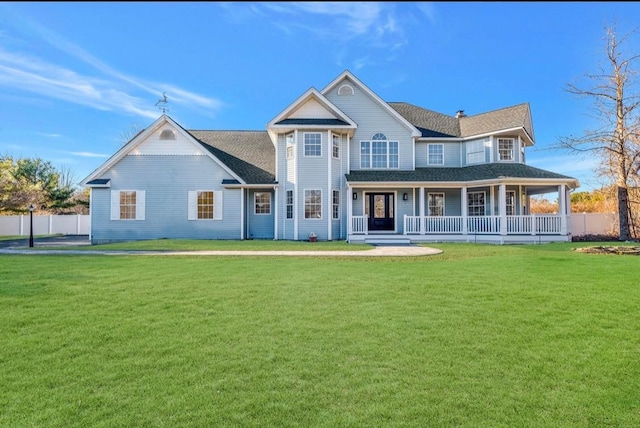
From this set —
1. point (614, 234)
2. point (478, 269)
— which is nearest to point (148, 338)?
point (478, 269)

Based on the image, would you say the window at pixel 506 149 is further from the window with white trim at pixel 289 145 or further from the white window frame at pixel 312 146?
the window with white trim at pixel 289 145

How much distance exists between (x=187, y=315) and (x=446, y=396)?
12.9ft

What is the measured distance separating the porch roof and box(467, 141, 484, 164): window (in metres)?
0.59

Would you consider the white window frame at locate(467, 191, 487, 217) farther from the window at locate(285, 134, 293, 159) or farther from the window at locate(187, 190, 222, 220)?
the window at locate(187, 190, 222, 220)

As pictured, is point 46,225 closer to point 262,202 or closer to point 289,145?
point 262,202

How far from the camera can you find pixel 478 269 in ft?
30.0

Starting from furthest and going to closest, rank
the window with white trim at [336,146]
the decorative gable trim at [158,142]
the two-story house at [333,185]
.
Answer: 1. the window with white trim at [336,146]
2. the decorative gable trim at [158,142]
3. the two-story house at [333,185]

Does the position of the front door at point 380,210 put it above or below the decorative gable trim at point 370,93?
below

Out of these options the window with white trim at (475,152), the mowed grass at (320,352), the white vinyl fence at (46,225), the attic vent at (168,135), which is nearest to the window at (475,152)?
the window with white trim at (475,152)

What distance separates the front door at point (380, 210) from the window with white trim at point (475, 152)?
17.4 ft

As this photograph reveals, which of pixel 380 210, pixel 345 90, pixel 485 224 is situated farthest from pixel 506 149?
pixel 345 90

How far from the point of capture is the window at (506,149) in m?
20.4

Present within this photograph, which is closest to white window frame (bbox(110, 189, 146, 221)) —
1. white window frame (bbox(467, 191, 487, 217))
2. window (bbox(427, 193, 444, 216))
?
window (bbox(427, 193, 444, 216))

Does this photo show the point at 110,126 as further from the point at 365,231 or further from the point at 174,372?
the point at 174,372
